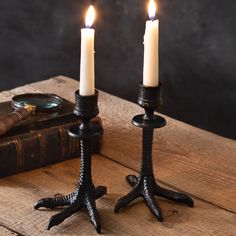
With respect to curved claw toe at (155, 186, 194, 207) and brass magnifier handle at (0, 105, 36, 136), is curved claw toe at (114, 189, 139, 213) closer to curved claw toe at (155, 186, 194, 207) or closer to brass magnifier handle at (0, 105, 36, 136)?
curved claw toe at (155, 186, 194, 207)

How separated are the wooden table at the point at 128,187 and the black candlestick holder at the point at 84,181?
2cm

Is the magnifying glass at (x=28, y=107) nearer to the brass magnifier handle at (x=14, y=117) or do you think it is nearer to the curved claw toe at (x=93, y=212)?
the brass magnifier handle at (x=14, y=117)

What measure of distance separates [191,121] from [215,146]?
1.78ft

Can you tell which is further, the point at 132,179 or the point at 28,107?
the point at 28,107

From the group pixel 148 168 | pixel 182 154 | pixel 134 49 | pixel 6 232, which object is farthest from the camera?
pixel 134 49

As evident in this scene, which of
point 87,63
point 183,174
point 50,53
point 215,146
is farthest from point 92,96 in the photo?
point 50,53

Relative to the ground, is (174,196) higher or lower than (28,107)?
lower

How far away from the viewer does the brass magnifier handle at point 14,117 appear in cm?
134

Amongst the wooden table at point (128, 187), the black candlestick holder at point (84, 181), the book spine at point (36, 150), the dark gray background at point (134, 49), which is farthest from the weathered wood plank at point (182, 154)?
the dark gray background at point (134, 49)

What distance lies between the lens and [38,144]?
1372 millimetres

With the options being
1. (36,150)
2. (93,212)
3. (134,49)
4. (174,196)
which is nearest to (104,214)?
(93,212)

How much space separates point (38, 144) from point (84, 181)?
0.22 meters

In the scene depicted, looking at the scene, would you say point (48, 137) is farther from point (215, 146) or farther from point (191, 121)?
point (191, 121)

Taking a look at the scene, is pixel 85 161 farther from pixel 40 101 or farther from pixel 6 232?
pixel 40 101
